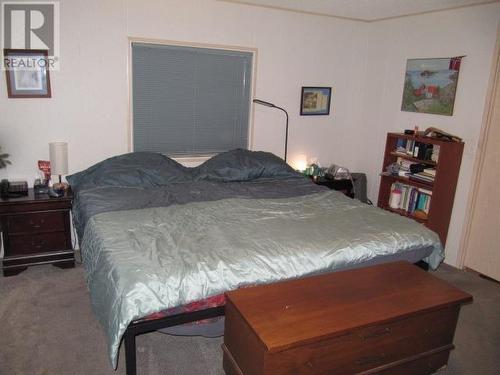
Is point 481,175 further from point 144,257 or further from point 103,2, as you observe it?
point 103,2

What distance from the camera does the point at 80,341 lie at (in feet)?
8.03

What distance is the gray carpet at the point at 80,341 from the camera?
2.26 meters

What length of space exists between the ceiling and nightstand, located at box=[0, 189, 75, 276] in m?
2.45

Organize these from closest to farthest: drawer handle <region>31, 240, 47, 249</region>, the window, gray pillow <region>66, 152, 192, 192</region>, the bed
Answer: the bed < drawer handle <region>31, 240, 47, 249</region> < gray pillow <region>66, 152, 192, 192</region> < the window

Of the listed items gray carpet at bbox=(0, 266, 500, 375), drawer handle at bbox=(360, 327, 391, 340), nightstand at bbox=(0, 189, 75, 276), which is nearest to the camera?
drawer handle at bbox=(360, 327, 391, 340)

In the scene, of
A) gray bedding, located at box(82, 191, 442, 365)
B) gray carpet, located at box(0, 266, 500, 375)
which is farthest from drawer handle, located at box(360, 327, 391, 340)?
gray carpet, located at box(0, 266, 500, 375)

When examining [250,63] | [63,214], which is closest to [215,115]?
[250,63]

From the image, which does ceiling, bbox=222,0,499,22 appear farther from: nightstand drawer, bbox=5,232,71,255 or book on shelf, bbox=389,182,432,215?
nightstand drawer, bbox=5,232,71,255

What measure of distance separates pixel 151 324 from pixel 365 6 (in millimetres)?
3327

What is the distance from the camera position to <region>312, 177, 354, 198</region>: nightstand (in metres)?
4.33

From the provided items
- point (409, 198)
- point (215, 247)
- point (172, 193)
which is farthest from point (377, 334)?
point (409, 198)

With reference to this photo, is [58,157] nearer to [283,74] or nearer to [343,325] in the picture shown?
[283,74]

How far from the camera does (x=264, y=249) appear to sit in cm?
232

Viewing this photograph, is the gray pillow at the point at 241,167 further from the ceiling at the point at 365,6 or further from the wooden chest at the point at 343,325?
the wooden chest at the point at 343,325
